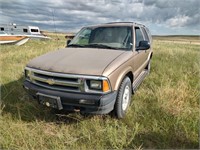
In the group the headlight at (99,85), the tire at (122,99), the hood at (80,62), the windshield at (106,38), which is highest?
the windshield at (106,38)

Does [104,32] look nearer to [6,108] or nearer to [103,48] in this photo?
[103,48]

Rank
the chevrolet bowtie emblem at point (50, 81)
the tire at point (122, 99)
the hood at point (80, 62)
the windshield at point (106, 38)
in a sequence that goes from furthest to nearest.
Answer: the windshield at point (106, 38)
the tire at point (122, 99)
the chevrolet bowtie emblem at point (50, 81)
the hood at point (80, 62)

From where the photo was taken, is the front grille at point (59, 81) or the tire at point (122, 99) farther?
the tire at point (122, 99)

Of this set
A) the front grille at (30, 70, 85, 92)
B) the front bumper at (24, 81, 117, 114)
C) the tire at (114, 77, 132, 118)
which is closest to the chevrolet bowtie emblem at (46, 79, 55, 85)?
the front grille at (30, 70, 85, 92)

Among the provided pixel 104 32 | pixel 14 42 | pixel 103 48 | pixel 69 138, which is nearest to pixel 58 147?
pixel 69 138

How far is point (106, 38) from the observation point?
414cm

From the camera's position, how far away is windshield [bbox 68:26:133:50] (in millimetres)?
3865

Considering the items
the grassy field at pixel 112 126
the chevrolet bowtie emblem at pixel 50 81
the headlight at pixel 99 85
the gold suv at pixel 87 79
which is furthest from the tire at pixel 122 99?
the chevrolet bowtie emblem at pixel 50 81

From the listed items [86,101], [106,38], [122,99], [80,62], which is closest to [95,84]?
[86,101]

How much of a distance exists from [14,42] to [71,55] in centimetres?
1422

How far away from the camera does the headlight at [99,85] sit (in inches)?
105

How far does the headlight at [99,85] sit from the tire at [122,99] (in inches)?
16.3

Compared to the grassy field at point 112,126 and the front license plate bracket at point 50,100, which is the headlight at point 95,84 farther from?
the grassy field at point 112,126

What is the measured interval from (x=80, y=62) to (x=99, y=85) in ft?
1.89
